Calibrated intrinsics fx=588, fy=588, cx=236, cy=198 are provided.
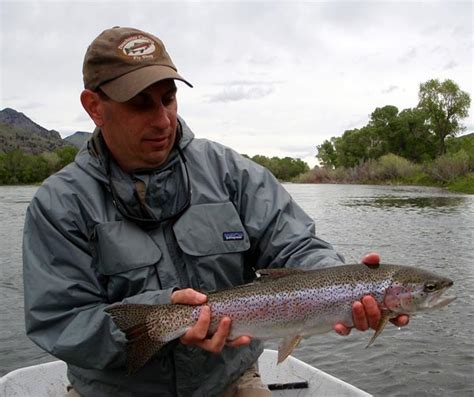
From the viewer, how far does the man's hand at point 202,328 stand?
2912 mm

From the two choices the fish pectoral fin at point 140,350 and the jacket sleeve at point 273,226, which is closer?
the fish pectoral fin at point 140,350

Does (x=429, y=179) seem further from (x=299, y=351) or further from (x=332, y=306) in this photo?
(x=332, y=306)

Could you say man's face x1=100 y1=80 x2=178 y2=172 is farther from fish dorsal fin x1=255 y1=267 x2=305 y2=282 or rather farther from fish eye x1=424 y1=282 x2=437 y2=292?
fish eye x1=424 y1=282 x2=437 y2=292

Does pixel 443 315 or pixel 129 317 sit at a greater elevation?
pixel 129 317

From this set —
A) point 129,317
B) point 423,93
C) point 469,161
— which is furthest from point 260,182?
point 423,93

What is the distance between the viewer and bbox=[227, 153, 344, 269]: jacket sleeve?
3395mm

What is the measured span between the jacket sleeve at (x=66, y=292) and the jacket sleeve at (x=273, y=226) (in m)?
0.72

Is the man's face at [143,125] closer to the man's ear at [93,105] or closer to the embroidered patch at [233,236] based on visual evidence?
the man's ear at [93,105]

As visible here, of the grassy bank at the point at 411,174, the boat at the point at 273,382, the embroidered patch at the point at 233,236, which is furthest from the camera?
the grassy bank at the point at 411,174

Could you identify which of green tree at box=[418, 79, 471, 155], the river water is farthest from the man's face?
green tree at box=[418, 79, 471, 155]

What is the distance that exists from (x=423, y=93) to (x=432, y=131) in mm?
5989

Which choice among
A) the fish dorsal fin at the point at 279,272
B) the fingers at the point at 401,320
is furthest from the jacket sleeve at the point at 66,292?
the fingers at the point at 401,320

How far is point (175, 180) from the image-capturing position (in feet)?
11.3

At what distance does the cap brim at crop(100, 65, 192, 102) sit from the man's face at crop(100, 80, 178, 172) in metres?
0.06
